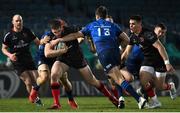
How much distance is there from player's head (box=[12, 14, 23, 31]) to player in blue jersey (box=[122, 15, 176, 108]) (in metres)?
2.60

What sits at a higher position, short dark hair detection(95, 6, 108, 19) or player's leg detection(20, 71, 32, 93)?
short dark hair detection(95, 6, 108, 19)

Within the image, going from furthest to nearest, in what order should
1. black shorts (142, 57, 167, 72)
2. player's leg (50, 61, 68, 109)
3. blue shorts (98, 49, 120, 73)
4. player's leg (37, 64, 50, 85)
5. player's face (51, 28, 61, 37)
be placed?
player's leg (37, 64, 50, 85)
black shorts (142, 57, 167, 72)
player's leg (50, 61, 68, 109)
player's face (51, 28, 61, 37)
blue shorts (98, 49, 120, 73)

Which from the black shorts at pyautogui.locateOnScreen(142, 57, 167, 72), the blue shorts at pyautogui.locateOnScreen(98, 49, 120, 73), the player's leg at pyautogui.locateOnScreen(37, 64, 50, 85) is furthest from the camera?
the player's leg at pyautogui.locateOnScreen(37, 64, 50, 85)

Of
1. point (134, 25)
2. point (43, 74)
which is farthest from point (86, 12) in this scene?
point (134, 25)

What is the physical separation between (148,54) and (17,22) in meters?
3.06

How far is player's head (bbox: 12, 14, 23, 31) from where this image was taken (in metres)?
13.2

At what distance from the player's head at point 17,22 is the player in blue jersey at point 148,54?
260cm

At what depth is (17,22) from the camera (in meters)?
13.4

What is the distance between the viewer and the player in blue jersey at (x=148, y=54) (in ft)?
37.3

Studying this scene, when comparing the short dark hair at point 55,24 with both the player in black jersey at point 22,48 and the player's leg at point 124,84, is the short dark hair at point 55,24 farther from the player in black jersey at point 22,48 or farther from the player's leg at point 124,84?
the player in black jersey at point 22,48

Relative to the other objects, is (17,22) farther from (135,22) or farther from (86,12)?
(86,12)

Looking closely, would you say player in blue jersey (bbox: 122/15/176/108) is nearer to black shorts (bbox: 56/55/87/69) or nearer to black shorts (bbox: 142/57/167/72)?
black shorts (bbox: 142/57/167/72)

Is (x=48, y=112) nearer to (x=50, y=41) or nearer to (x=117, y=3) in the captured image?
(x=50, y=41)

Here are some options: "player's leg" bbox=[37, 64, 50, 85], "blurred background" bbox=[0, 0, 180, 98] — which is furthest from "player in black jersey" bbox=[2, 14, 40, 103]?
"blurred background" bbox=[0, 0, 180, 98]
